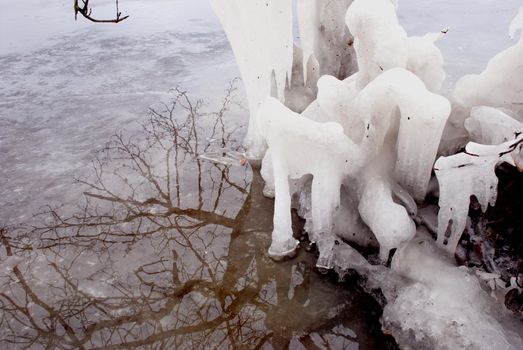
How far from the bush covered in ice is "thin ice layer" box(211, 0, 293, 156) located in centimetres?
73

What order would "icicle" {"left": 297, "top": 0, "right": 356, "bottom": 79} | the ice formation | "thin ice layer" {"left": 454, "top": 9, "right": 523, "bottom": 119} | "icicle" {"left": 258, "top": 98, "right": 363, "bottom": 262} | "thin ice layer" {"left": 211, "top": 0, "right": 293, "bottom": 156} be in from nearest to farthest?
the ice formation → "icicle" {"left": 258, "top": 98, "right": 363, "bottom": 262} → "thin ice layer" {"left": 454, "top": 9, "right": 523, "bottom": 119} → "thin ice layer" {"left": 211, "top": 0, "right": 293, "bottom": 156} → "icicle" {"left": 297, "top": 0, "right": 356, "bottom": 79}

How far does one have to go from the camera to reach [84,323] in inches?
104

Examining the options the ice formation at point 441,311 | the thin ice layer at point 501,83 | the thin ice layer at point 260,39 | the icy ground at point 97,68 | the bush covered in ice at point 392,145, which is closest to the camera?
the ice formation at point 441,311

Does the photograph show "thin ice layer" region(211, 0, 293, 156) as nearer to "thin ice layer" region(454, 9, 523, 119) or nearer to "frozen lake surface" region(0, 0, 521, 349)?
"frozen lake surface" region(0, 0, 521, 349)

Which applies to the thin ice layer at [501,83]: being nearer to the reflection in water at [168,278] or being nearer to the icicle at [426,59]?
the icicle at [426,59]

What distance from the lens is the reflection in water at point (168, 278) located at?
2562 millimetres

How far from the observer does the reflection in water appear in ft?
8.41

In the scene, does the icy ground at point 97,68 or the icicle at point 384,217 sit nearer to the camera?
the icicle at point 384,217

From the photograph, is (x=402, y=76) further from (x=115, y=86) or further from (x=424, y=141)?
(x=115, y=86)

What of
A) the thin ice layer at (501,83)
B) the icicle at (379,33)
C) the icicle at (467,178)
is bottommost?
the icicle at (467,178)

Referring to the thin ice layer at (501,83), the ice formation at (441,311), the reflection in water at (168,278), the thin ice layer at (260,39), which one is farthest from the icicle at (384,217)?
the thin ice layer at (260,39)

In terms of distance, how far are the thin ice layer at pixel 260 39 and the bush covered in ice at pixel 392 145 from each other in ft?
2.41

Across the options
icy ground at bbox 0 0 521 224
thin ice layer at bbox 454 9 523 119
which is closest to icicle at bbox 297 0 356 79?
thin ice layer at bbox 454 9 523 119

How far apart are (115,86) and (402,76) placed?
5.04m
